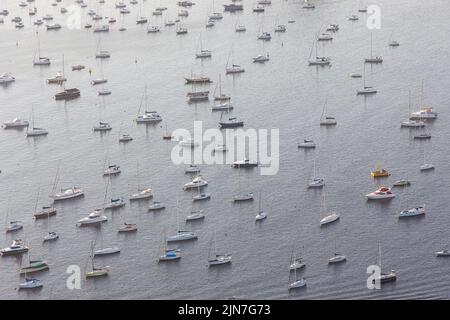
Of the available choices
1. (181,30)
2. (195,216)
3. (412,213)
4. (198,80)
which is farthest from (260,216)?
(181,30)

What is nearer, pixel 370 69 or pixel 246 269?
pixel 246 269

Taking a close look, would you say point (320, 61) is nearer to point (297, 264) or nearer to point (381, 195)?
point (381, 195)

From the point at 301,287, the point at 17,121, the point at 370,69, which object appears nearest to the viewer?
the point at 301,287

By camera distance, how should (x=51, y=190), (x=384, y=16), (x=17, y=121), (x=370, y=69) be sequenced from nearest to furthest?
(x=51, y=190) → (x=17, y=121) → (x=370, y=69) → (x=384, y=16)

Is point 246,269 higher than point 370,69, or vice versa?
point 370,69

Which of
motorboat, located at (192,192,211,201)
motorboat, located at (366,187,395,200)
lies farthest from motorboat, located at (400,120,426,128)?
motorboat, located at (192,192,211,201)

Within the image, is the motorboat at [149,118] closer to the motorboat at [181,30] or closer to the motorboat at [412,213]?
the motorboat at [412,213]

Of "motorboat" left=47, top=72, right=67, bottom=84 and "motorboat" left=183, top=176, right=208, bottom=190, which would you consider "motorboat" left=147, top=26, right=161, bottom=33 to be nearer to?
"motorboat" left=47, top=72, right=67, bottom=84
